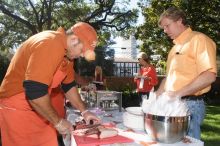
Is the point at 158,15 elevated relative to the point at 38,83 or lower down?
elevated

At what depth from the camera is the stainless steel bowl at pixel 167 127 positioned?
1797 mm

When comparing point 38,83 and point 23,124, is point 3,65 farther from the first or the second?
point 38,83

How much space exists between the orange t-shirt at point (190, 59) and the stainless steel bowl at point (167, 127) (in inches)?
32.0

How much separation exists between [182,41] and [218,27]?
11500mm

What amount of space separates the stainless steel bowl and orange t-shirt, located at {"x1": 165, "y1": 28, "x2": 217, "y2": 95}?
81 cm

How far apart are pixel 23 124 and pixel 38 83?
0.43 metres

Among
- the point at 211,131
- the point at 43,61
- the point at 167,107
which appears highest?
the point at 43,61

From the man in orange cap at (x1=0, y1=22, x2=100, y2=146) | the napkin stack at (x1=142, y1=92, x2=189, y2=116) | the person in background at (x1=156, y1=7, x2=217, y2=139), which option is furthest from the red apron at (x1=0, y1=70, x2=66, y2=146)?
the person in background at (x1=156, y1=7, x2=217, y2=139)

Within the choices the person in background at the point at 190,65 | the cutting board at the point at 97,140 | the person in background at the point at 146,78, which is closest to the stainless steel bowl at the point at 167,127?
the cutting board at the point at 97,140

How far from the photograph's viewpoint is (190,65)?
8.69 feet

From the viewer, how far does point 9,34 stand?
56.3 ft

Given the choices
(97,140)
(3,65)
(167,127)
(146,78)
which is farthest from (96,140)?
(3,65)

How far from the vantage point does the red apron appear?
208cm

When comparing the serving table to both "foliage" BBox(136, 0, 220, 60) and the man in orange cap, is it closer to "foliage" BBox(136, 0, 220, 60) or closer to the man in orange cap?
the man in orange cap
